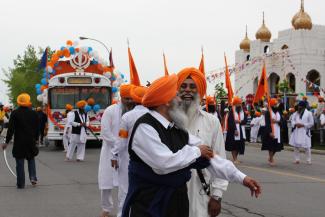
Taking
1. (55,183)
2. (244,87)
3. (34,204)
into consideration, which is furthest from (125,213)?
(244,87)

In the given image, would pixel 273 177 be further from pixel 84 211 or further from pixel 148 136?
pixel 148 136

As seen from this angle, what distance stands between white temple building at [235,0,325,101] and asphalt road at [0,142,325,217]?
39.2 meters

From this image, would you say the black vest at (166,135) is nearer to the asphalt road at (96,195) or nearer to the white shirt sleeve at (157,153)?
the white shirt sleeve at (157,153)

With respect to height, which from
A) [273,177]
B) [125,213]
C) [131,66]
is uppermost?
[131,66]

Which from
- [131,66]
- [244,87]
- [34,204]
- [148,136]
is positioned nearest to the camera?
[148,136]

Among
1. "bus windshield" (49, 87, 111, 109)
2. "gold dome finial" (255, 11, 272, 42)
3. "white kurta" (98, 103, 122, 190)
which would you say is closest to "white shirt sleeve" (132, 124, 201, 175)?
"white kurta" (98, 103, 122, 190)

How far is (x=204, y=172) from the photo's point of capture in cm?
421

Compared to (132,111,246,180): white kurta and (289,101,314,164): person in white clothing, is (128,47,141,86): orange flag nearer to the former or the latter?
(289,101,314,164): person in white clothing

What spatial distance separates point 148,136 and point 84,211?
4.87 meters

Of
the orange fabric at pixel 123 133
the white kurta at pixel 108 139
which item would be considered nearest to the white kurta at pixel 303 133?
the white kurta at pixel 108 139

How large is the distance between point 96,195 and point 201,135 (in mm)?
5466

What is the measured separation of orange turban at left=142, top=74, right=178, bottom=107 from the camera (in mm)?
3553

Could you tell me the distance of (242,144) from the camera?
1577cm

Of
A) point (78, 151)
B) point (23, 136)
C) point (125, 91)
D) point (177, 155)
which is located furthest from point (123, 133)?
point (78, 151)
